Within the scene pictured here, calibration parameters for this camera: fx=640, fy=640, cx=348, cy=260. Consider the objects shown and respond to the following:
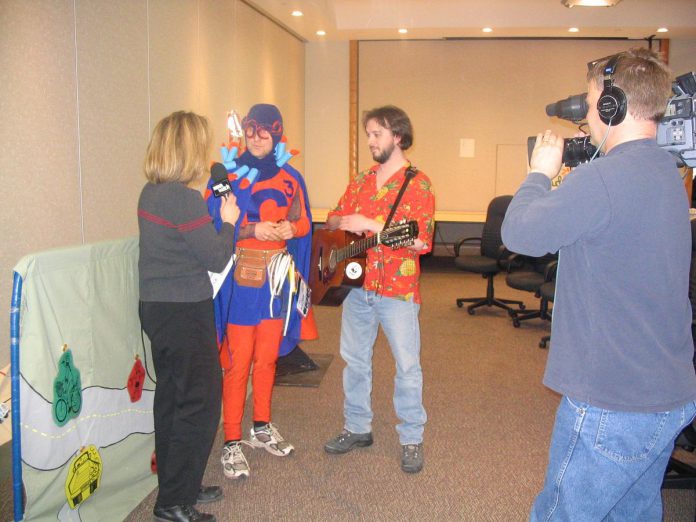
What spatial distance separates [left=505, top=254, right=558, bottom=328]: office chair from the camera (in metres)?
5.28

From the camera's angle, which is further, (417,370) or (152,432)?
(417,370)

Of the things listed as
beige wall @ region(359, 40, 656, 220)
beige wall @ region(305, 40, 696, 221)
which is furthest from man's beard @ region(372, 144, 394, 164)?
beige wall @ region(359, 40, 656, 220)

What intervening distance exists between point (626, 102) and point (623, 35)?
23.9ft

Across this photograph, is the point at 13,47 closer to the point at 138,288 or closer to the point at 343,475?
the point at 138,288

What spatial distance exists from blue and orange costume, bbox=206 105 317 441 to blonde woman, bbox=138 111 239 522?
1.32 ft

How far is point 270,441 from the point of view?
2947 millimetres

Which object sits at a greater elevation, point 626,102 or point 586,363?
point 626,102

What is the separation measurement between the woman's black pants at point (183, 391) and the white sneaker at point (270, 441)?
0.66m

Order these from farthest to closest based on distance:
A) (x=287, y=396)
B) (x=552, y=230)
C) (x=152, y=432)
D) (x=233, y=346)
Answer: (x=287, y=396) < (x=233, y=346) < (x=152, y=432) < (x=552, y=230)

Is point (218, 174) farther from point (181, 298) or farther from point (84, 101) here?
point (84, 101)

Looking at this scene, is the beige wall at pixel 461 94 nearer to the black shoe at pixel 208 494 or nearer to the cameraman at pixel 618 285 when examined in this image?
the black shoe at pixel 208 494

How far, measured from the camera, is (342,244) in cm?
285

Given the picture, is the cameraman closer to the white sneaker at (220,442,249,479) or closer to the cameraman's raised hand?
the cameraman's raised hand

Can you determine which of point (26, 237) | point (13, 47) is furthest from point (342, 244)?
point (13, 47)
